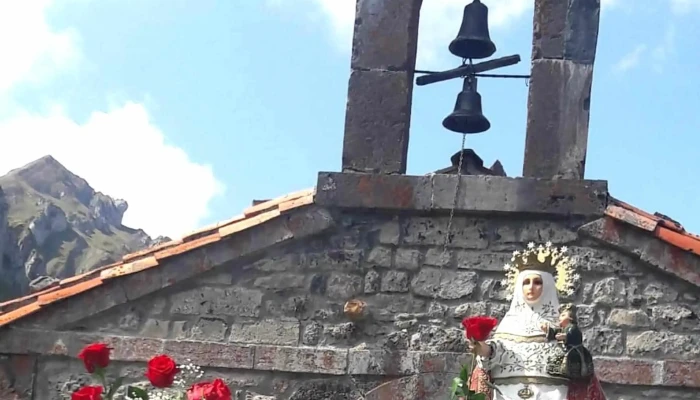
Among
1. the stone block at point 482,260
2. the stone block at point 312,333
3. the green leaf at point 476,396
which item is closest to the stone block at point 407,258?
the stone block at point 482,260

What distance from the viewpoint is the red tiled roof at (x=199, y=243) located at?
6.12m

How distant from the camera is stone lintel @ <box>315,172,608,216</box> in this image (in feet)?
20.6

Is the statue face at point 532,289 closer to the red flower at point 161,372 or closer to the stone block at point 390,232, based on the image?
the red flower at point 161,372

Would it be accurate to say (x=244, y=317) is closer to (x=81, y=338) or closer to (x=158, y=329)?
(x=158, y=329)

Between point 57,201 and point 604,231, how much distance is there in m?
42.1

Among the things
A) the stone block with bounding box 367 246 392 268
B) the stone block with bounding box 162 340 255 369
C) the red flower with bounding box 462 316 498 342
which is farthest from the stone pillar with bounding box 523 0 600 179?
the red flower with bounding box 462 316 498 342

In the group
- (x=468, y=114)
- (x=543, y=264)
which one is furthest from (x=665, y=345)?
(x=468, y=114)

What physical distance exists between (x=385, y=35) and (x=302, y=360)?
201cm

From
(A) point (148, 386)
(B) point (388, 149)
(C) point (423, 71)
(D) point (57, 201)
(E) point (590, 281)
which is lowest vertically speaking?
(A) point (148, 386)

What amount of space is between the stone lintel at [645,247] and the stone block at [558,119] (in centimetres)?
34

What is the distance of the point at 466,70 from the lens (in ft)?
23.4

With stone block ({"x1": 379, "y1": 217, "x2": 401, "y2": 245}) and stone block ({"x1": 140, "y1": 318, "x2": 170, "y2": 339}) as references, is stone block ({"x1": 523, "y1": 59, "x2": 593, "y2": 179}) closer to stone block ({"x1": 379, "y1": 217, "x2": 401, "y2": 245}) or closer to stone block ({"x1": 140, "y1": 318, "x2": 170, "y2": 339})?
stone block ({"x1": 379, "y1": 217, "x2": 401, "y2": 245})

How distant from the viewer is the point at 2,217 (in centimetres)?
2934

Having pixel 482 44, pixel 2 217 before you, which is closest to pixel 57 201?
pixel 2 217
